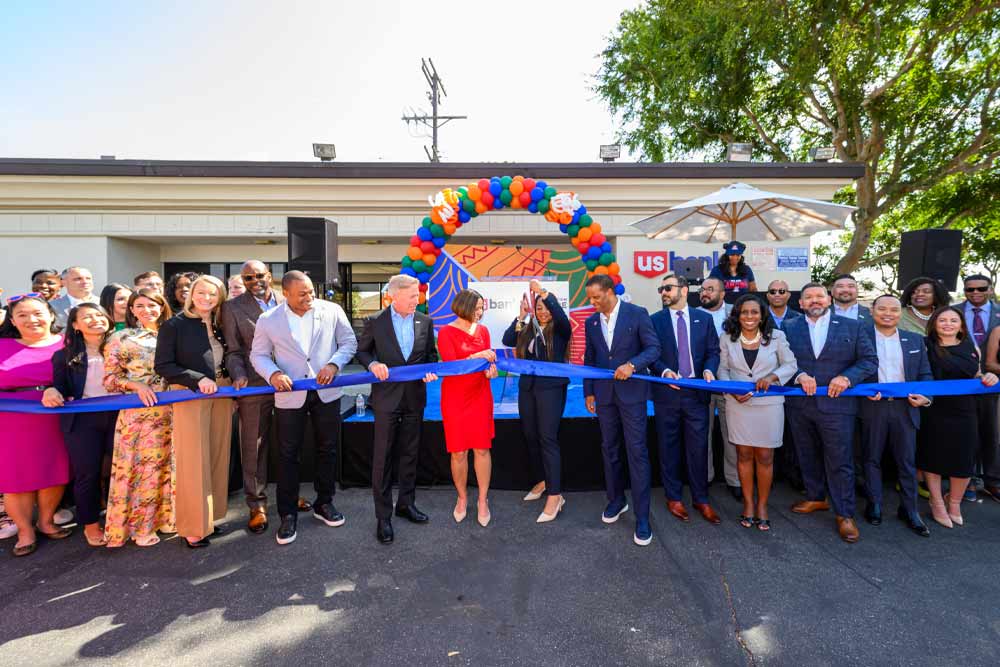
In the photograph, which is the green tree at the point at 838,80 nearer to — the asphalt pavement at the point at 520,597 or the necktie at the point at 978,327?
the necktie at the point at 978,327

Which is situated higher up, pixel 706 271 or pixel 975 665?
pixel 706 271

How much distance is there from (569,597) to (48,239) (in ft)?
35.6

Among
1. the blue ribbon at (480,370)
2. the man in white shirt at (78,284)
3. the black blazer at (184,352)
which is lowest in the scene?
the blue ribbon at (480,370)

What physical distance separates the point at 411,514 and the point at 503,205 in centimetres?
417

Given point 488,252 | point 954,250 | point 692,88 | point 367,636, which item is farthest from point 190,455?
point 692,88

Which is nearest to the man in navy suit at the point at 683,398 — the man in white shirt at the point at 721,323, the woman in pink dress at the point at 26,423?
the man in white shirt at the point at 721,323

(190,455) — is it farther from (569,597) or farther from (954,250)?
(954,250)

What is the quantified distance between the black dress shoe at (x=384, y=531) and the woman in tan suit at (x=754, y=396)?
2712mm

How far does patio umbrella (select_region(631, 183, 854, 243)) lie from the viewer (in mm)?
5543

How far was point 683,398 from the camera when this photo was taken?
11.9ft

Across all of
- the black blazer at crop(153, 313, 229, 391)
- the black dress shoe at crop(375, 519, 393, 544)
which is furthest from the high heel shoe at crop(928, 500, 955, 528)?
the black blazer at crop(153, 313, 229, 391)

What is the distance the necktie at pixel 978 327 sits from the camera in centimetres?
421

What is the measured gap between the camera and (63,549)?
132 inches

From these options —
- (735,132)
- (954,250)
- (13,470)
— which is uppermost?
(735,132)
